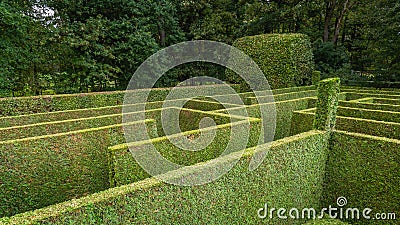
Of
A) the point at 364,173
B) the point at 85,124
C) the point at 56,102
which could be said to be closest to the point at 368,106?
the point at 364,173

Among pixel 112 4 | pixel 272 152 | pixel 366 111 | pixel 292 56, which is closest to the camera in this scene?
pixel 272 152

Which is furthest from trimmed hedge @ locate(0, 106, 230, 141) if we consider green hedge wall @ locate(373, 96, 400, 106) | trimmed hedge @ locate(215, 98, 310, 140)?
green hedge wall @ locate(373, 96, 400, 106)

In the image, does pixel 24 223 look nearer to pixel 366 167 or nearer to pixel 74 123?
pixel 74 123

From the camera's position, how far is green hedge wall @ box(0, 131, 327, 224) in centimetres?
302

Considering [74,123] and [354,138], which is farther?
[74,123]

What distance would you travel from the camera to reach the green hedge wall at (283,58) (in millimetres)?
15617

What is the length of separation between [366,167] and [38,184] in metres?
6.84

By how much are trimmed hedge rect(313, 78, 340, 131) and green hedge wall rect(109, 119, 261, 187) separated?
1.60 m

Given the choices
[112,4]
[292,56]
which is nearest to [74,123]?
[292,56]

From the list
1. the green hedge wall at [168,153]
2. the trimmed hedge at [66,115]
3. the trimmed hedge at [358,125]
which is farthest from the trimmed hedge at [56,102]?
the trimmed hedge at [358,125]

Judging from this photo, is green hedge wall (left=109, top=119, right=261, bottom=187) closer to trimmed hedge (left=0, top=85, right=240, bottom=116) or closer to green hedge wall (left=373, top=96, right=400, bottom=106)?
green hedge wall (left=373, top=96, right=400, bottom=106)

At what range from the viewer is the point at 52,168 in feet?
19.1

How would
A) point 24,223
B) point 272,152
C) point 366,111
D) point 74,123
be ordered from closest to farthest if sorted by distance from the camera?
point 24,223
point 272,152
point 74,123
point 366,111

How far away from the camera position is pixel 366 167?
18.3 ft
